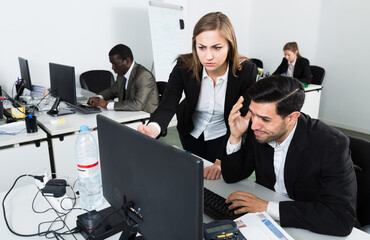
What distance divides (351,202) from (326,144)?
22cm

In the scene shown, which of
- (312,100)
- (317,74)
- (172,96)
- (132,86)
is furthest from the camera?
(317,74)

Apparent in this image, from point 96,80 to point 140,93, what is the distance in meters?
1.53

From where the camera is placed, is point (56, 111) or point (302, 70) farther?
point (302, 70)

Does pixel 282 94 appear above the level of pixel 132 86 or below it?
above

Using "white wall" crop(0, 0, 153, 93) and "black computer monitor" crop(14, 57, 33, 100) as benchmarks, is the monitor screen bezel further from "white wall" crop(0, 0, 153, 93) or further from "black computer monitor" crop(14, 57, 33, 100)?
"white wall" crop(0, 0, 153, 93)

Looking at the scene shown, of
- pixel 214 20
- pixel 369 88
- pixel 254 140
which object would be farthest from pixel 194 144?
pixel 369 88

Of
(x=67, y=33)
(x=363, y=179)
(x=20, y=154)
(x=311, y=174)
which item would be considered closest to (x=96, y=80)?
(x=67, y=33)

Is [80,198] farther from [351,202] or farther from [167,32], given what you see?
[167,32]

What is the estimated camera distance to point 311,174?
1153 mm

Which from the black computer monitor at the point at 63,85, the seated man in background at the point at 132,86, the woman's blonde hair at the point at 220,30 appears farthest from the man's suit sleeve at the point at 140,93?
the woman's blonde hair at the point at 220,30

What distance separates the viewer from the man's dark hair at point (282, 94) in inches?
45.8

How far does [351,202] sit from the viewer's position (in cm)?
102

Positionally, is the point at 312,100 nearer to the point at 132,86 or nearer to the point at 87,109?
the point at 132,86

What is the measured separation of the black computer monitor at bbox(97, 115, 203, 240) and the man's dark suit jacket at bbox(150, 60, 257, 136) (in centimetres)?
74
